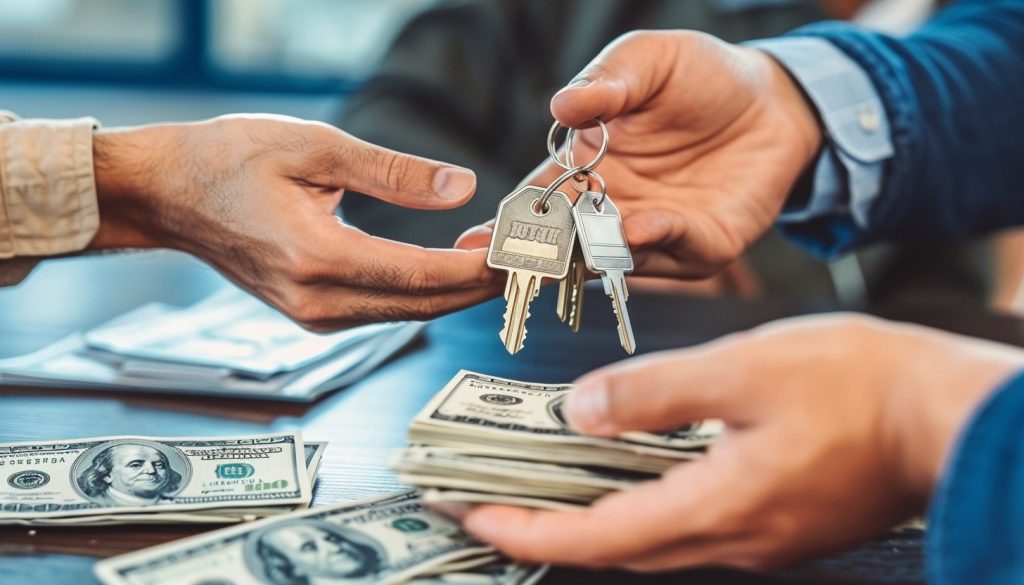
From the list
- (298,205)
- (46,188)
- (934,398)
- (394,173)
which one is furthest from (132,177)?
(934,398)

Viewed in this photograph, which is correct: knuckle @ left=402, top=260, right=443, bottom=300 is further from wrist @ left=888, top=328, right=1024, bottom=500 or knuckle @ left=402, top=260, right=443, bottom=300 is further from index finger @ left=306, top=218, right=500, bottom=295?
wrist @ left=888, top=328, right=1024, bottom=500

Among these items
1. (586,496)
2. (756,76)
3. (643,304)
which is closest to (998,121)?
(756,76)

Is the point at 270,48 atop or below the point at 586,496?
atop

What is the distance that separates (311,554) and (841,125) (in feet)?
3.70

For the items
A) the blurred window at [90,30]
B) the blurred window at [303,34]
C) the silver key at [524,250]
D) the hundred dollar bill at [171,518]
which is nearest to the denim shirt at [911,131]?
the silver key at [524,250]

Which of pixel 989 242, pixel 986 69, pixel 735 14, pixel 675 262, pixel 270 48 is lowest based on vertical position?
pixel 989 242

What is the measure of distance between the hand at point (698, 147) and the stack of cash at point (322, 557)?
554mm

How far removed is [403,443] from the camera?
1.02 metres

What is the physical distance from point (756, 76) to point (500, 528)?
98 cm

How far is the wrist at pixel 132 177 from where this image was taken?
1147mm

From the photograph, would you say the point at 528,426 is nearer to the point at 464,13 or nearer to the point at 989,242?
the point at 464,13

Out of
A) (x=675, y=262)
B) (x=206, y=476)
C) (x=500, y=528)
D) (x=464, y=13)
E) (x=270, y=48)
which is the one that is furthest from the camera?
(x=270, y=48)

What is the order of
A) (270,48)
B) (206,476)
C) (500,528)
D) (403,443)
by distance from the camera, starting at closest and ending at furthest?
1. (500,528)
2. (206,476)
3. (403,443)
4. (270,48)

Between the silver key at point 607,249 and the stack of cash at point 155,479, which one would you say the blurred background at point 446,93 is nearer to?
the stack of cash at point 155,479
